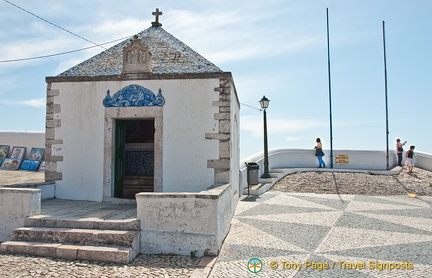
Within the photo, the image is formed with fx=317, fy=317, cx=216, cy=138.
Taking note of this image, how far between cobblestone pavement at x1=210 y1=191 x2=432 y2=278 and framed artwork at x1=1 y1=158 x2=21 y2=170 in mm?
9600

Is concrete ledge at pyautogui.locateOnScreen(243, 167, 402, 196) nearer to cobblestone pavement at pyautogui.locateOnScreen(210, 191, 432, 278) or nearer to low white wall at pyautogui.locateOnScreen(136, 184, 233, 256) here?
cobblestone pavement at pyautogui.locateOnScreen(210, 191, 432, 278)

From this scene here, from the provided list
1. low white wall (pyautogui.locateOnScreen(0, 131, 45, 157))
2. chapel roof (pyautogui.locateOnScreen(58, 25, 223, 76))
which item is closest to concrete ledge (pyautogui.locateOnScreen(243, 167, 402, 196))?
chapel roof (pyautogui.locateOnScreen(58, 25, 223, 76))

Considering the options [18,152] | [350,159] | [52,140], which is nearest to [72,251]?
[52,140]

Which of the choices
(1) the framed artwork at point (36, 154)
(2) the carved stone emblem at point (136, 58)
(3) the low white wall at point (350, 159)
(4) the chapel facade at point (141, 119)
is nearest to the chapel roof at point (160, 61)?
(4) the chapel facade at point (141, 119)

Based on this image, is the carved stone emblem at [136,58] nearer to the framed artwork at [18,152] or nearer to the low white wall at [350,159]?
the framed artwork at [18,152]

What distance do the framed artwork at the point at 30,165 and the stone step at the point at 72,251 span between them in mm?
8600

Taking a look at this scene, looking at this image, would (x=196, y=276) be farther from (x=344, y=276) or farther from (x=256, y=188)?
(x=256, y=188)

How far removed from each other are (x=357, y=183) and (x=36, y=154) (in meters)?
13.2

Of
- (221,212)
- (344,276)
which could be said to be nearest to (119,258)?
(221,212)

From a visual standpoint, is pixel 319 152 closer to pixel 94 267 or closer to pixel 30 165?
pixel 30 165

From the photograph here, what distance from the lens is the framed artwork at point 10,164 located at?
1270 cm

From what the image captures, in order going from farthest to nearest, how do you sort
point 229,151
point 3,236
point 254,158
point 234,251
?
point 254,158, point 229,151, point 3,236, point 234,251

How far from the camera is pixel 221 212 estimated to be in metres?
5.18

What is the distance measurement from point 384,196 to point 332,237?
22.4 ft
